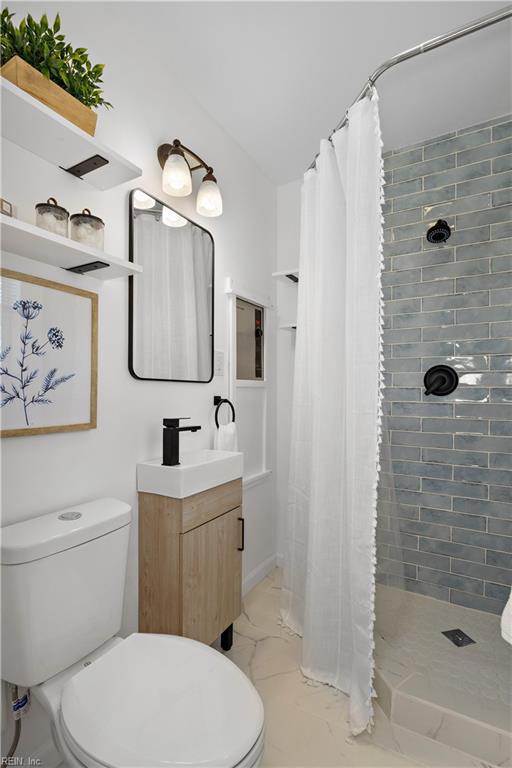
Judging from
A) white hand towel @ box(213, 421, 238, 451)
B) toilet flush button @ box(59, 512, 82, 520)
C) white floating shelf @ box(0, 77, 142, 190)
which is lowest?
toilet flush button @ box(59, 512, 82, 520)

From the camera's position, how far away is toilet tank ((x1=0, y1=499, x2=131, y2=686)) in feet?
3.36

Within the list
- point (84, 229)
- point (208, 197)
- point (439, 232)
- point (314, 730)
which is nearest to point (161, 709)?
point (314, 730)

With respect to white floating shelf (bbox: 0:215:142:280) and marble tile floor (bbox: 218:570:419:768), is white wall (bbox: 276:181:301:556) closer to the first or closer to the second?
marble tile floor (bbox: 218:570:419:768)

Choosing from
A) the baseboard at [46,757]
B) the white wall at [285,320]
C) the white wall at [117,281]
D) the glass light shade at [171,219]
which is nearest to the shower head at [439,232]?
the white wall at [285,320]

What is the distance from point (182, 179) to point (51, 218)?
69 centimetres

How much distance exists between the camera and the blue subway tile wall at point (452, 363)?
6.97ft

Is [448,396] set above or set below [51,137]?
below

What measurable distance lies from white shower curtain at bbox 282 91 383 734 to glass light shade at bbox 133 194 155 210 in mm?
737

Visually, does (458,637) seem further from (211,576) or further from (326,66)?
(326,66)

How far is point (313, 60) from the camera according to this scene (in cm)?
179

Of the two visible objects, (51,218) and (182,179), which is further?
(182,179)

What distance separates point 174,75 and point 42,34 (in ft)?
3.02

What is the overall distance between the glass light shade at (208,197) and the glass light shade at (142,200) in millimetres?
267

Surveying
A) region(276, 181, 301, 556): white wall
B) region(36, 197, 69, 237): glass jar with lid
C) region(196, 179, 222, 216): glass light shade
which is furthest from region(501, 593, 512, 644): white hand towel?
region(196, 179, 222, 216): glass light shade
